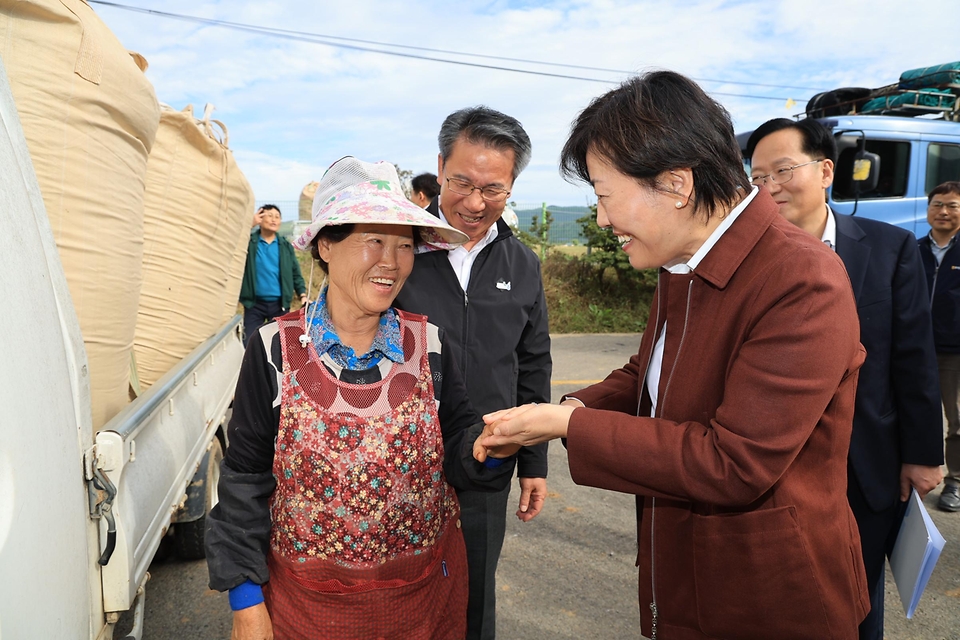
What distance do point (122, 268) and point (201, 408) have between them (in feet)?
3.89

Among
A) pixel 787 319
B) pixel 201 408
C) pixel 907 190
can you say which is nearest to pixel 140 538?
pixel 201 408

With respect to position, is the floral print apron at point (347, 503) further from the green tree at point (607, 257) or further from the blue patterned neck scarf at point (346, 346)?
the green tree at point (607, 257)

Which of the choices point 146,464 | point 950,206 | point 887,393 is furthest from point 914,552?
point 950,206

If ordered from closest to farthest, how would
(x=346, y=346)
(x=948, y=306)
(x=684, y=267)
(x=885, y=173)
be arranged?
(x=684, y=267) < (x=346, y=346) < (x=948, y=306) < (x=885, y=173)

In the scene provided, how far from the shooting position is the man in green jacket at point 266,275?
745 centimetres

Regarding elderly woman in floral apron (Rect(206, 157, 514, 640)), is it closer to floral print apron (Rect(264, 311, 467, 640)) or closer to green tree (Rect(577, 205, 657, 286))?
floral print apron (Rect(264, 311, 467, 640))

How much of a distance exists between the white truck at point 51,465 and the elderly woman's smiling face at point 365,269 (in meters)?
0.62

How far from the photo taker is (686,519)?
4.73ft

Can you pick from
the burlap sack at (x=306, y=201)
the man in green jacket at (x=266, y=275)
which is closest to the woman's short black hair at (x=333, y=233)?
the man in green jacket at (x=266, y=275)

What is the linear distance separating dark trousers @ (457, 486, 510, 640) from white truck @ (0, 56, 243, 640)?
99 centimetres

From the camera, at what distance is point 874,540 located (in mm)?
2262

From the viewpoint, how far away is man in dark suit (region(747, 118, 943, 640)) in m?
2.20

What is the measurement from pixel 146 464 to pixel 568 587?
215 cm

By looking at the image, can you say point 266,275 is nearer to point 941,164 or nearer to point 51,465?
point 51,465
